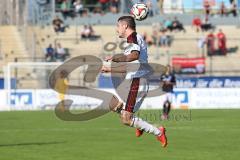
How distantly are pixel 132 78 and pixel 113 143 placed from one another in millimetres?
3087

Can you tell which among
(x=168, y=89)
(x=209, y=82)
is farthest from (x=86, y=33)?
(x=168, y=89)

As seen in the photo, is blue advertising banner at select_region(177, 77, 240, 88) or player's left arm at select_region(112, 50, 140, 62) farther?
blue advertising banner at select_region(177, 77, 240, 88)

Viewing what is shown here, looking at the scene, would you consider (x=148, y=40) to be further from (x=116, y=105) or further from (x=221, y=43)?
(x=116, y=105)

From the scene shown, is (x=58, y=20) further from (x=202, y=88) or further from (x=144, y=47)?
(x=144, y=47)

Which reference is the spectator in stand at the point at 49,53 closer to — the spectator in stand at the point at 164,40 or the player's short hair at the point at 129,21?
the spectator in stand at the point at 164,40

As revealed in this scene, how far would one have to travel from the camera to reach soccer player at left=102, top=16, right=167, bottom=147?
492 inches

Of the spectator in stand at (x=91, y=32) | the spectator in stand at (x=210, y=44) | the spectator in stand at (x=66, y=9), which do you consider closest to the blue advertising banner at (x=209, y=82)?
the spectator in stand at (x=210, y=44)

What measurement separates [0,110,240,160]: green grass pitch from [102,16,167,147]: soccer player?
540mm

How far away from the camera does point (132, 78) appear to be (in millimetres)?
13070

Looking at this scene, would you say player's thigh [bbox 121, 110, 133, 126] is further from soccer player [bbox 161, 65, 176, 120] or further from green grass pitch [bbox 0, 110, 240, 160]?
soccer player [bbox 161, 65, 176, 120]

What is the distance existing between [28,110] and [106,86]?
4153mm

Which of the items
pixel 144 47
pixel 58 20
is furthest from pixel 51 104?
pixel 144 47

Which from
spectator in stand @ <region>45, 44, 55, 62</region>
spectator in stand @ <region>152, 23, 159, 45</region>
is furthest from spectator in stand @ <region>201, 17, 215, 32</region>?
spectator in stand @ <region>45, 44, 55, 62</region>

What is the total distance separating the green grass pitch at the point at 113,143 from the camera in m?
13.1
